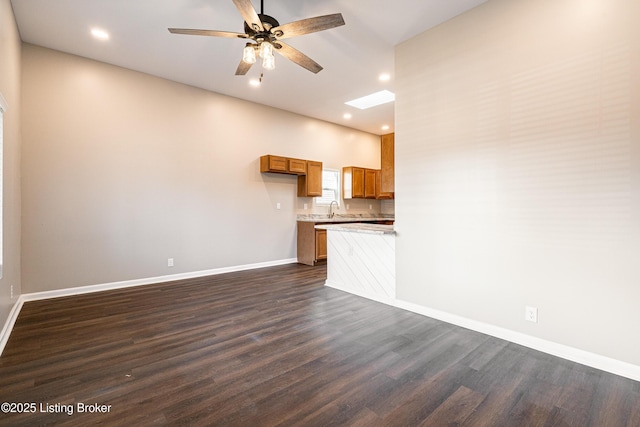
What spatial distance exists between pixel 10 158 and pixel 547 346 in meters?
5.22

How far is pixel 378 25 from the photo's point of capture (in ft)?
10.6

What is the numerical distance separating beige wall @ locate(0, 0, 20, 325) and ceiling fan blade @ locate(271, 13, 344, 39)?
7.78ft

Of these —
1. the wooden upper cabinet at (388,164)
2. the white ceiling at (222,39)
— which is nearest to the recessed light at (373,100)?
the white ceiling at (222,39)

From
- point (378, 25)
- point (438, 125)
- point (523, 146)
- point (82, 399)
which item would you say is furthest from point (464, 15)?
point (82, 399)

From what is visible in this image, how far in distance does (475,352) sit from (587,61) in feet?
7.91

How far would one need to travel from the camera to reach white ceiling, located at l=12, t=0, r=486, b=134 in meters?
2.98

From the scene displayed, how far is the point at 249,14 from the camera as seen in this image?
2.31 meters

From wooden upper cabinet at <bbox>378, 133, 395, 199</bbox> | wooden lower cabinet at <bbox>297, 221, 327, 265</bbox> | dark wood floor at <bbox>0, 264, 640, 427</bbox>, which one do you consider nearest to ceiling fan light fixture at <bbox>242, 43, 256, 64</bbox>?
wooden upper cabinet at <bbox>378, 133, 395, 199</bbox>

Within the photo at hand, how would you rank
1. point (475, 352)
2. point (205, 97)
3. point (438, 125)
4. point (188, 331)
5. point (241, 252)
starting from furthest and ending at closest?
point (241, 252), point (205, 97), point (438, 125), point (188, 331), point (475, 352)

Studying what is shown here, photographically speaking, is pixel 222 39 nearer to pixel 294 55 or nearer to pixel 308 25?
pixel 294 55

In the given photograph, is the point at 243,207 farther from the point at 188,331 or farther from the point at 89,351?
the point at 89,351

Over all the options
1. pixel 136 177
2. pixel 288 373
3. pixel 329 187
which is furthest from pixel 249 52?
pixel 329 187

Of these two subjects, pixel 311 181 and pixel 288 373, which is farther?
pixel 311 181

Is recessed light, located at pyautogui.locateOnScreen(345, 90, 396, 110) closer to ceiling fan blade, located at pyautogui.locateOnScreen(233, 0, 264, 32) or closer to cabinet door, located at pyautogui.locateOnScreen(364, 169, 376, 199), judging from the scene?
cabinet door, located at pyautogui.locateOnScreen(364, 169, 376, 199)
